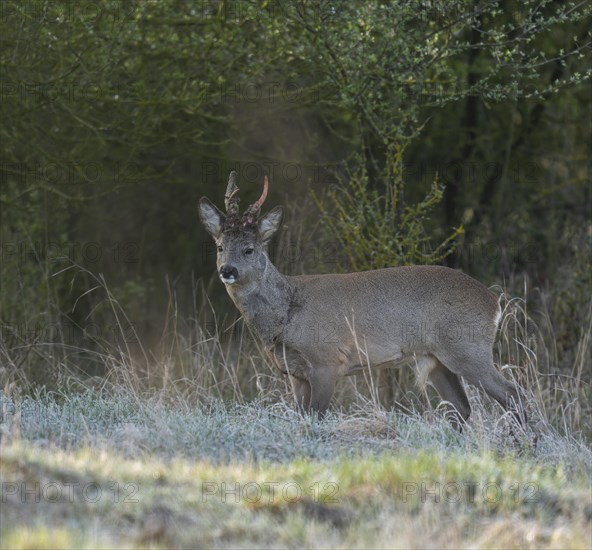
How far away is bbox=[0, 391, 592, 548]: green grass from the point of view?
4.93m

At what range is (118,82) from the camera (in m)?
11.6

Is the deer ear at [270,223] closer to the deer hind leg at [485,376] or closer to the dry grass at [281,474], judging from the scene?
the dry grass at [281,474]

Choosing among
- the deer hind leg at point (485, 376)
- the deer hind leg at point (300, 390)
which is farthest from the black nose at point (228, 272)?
the deer hind leg at point (485, 376)

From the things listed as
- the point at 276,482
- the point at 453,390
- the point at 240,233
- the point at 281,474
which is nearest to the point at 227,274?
the point at 240,233

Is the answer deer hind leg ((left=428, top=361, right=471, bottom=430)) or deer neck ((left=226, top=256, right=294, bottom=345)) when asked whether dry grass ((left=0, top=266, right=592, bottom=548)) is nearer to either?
deer hind leg ((left=428, top=361, right=471, bottom=430))

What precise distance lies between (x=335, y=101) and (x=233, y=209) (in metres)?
3.17

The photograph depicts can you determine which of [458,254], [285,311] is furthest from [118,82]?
[458,254]

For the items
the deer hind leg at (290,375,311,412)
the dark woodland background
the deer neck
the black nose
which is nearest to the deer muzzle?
the black nose

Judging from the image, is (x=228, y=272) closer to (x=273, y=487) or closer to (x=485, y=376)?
(x=485, y=376)

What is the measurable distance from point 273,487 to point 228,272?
3.18m

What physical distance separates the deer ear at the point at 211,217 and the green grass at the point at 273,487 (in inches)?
86.5

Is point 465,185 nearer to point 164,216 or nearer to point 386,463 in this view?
point 164,216

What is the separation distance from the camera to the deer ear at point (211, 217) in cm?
891

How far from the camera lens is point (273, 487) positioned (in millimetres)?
5562
